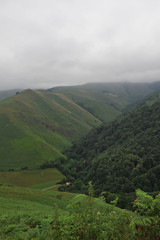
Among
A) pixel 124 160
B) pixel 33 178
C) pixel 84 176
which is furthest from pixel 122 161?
pixel 33 178

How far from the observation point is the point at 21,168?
5340 inches

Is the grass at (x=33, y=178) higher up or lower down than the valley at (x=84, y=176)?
lower down

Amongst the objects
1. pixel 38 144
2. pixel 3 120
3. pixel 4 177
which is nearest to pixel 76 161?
pixel 38 144

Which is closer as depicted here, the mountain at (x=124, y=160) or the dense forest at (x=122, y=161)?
the dense forest at (x=122, y=161)

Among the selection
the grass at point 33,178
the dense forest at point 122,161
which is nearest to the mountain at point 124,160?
the dense forest at point 122,161

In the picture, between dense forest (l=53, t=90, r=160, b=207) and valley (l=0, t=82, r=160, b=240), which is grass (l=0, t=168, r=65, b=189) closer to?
valley (l=0, t=82, r=160, b=240)

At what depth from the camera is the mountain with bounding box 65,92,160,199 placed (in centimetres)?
9856

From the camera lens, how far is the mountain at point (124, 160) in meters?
98.6

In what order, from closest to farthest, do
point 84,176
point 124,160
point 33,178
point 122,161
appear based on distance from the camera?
point 124,160 → point 122,161 → point 33,178 → point 84,176

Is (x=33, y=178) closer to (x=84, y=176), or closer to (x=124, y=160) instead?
(x=84, y=176)

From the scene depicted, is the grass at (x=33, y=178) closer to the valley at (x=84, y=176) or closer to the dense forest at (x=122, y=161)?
the valley at (x=84, y=176)

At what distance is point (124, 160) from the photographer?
118438mm

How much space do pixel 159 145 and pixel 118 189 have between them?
49671mm

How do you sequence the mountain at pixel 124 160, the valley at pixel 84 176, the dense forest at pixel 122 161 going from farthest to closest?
1. the mountain at pixel 124 160
2. the dense forest at pixel 122 161
3. the valley at pixel 84 176
